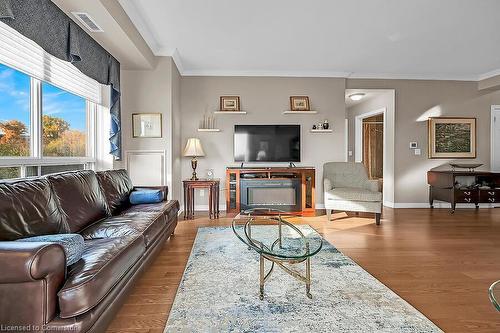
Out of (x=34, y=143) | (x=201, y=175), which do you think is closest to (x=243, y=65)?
(x=201, y=175)

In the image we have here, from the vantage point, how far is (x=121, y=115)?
4.73 m

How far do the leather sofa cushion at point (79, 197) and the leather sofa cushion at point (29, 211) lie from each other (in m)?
0.17

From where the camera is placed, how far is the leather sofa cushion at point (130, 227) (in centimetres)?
233

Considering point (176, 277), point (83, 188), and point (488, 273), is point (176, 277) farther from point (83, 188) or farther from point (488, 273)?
point (488, 273)

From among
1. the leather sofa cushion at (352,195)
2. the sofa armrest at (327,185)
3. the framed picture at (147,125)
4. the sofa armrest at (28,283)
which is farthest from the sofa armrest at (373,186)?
the sofa armrest at (28,283)

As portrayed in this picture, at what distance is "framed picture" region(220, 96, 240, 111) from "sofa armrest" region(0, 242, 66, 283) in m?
4.47

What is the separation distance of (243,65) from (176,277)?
3822mm

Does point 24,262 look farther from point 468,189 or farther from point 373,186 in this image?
point 468,189

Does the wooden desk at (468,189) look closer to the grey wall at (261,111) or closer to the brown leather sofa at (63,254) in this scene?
the grey wall at (261,111)

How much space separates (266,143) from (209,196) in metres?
1.44

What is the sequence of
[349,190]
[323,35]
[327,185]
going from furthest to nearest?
[327,185]
[349,190]
[323,35]

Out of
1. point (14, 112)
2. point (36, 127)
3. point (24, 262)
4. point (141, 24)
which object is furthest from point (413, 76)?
point (24, 262)

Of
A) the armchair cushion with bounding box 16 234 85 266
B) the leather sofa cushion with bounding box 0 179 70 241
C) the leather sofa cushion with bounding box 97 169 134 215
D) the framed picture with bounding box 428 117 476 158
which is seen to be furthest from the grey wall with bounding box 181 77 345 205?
the armchair cushion with bounding box 16 234 85 266

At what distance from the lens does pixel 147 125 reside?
4719 millimetres
